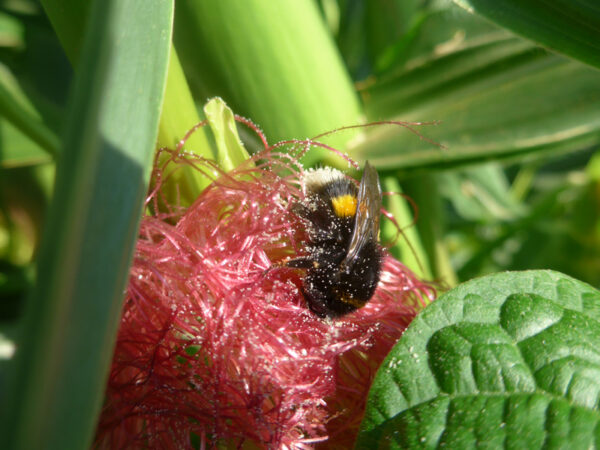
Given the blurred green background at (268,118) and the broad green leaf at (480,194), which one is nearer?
the blurred green background at (268,118)

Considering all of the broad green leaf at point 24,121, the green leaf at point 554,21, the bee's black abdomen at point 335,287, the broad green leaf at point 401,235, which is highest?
the broad green leaf at point 24,121

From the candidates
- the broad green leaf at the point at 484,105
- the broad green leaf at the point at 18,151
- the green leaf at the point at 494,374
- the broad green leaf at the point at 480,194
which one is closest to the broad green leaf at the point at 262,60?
the broad green leaf at the point at 484,105

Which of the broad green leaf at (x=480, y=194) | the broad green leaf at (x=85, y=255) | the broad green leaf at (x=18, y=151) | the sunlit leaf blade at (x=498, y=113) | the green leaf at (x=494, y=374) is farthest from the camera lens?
the broad green leaf at (x=480, y=194)

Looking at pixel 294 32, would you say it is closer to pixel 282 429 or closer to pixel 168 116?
pixel 168 116

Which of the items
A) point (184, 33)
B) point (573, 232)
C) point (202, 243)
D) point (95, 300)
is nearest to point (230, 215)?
point (202, 243)

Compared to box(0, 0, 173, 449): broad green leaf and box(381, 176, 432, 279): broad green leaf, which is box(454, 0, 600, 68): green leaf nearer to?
box(381, 176, 432, 279): broad green leaf

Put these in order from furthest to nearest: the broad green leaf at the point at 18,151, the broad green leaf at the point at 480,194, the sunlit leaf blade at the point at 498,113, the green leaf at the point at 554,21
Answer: the broad green leaf at the point at 480,194
the broad green leaf at the point at 18,151
the sunlit leaf blade at the point at 498,113
the green leaf at the point at 554,21

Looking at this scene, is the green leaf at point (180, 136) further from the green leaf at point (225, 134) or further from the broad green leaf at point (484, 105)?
the broad green leaf at point (484, 105)

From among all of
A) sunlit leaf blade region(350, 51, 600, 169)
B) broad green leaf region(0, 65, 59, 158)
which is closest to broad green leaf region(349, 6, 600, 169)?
sunlit leaf blade region(350, 51, 600, 169)
